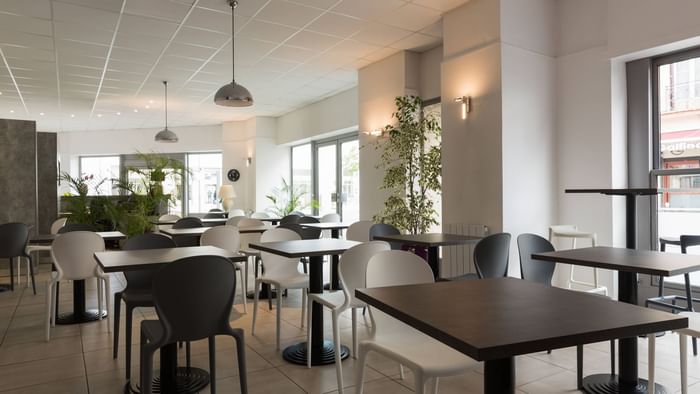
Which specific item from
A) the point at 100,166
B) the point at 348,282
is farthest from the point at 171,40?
the point at 100,166

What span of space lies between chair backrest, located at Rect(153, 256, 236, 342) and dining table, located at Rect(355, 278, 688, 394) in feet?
2.69

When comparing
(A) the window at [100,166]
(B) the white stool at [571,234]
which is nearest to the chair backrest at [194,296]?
(B) the white stool at [571,234]

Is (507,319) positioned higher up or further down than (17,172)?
further down

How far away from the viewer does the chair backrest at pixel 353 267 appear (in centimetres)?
301

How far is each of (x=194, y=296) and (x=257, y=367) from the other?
4.06 feet

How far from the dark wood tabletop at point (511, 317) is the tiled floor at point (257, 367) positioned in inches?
48.9

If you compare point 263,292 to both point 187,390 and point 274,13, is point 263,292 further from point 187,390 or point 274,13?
→ point 274,13

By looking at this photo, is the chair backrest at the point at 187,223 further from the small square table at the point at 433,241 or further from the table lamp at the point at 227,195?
the table lamp at the point at 227,195

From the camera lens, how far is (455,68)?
5594 mm

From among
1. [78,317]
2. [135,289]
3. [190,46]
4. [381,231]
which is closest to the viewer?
[135,289]

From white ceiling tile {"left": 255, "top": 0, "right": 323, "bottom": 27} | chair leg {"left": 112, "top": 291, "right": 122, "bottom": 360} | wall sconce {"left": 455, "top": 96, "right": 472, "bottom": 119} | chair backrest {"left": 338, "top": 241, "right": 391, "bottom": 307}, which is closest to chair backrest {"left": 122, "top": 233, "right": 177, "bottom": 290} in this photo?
chair leg {"left": 112, "top": 291, "right": 122, "bottom": 360}

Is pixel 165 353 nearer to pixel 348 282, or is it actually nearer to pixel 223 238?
pixel 348 282

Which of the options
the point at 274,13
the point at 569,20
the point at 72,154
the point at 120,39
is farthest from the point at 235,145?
the point at 569,20

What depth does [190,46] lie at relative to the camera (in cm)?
662
